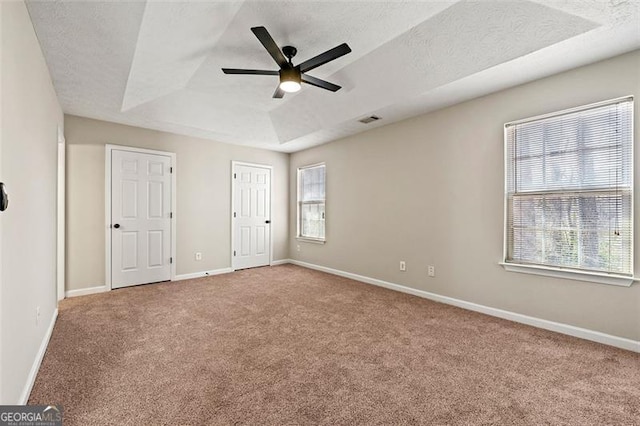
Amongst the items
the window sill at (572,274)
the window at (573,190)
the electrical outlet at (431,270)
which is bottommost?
the electrical outlet at (431,270)

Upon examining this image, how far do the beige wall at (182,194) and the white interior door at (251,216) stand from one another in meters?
0.16

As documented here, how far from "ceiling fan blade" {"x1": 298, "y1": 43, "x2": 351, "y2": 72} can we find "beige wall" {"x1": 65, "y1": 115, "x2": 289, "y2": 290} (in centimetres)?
323

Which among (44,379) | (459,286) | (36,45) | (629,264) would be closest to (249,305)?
(44,379)

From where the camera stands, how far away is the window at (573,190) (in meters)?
2.51

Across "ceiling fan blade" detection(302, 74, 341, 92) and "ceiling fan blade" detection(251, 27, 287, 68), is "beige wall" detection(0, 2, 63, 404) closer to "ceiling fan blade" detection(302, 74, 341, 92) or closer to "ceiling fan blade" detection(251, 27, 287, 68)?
"ceiling fan blade" detection(251, 27, 287, 68)

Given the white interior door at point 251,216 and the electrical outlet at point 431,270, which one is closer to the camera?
the electrical outlet at point 431,270

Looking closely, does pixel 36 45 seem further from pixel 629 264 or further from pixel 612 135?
pixel 629 264

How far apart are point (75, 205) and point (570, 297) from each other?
585cm

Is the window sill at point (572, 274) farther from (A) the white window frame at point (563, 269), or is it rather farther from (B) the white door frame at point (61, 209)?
(B) the white door frame at point (61, 209)

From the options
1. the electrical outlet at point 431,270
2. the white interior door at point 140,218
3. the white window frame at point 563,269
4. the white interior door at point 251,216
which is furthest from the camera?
the white interior door at point 251,216

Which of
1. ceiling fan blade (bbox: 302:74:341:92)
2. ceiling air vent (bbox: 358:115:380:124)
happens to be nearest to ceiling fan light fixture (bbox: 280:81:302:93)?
ceiling fan blade (bbox: 302:74:341:92)

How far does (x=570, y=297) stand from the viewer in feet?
9.01

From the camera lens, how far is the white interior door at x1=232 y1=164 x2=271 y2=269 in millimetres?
5617

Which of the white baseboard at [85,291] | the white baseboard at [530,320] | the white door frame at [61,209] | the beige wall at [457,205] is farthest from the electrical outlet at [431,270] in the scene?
the white door frame at [61,209]
